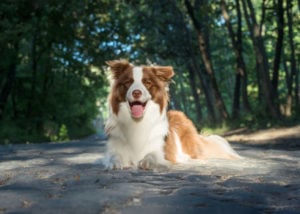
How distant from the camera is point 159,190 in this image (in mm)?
4754

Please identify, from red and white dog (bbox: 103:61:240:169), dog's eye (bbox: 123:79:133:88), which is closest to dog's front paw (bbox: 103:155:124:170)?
Answer: red and white dog (bbox: 103:61:240:169)

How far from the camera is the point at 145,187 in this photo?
4906 millimetres

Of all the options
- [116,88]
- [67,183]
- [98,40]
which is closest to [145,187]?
[67,183]

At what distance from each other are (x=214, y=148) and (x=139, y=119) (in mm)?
1728

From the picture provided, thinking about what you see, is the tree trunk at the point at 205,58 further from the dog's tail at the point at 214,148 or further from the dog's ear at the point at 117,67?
the dog's ear at the point at 117,67

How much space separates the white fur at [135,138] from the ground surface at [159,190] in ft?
1.04

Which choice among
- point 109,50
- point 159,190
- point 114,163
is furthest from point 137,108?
point 109,50

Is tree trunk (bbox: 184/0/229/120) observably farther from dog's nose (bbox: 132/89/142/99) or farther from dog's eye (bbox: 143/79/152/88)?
dog's nose (bbox: 132/89/142/99)

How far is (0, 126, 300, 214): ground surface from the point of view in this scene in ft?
12.8

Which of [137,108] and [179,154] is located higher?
[137,108]

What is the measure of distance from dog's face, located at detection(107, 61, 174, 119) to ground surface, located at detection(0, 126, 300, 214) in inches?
31.0

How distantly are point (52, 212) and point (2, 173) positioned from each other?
10.2 ft

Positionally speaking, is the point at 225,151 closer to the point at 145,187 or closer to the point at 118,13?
the point at 145,187

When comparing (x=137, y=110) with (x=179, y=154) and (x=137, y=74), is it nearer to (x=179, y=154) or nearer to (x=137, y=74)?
Answer: (x=137, y=74)
